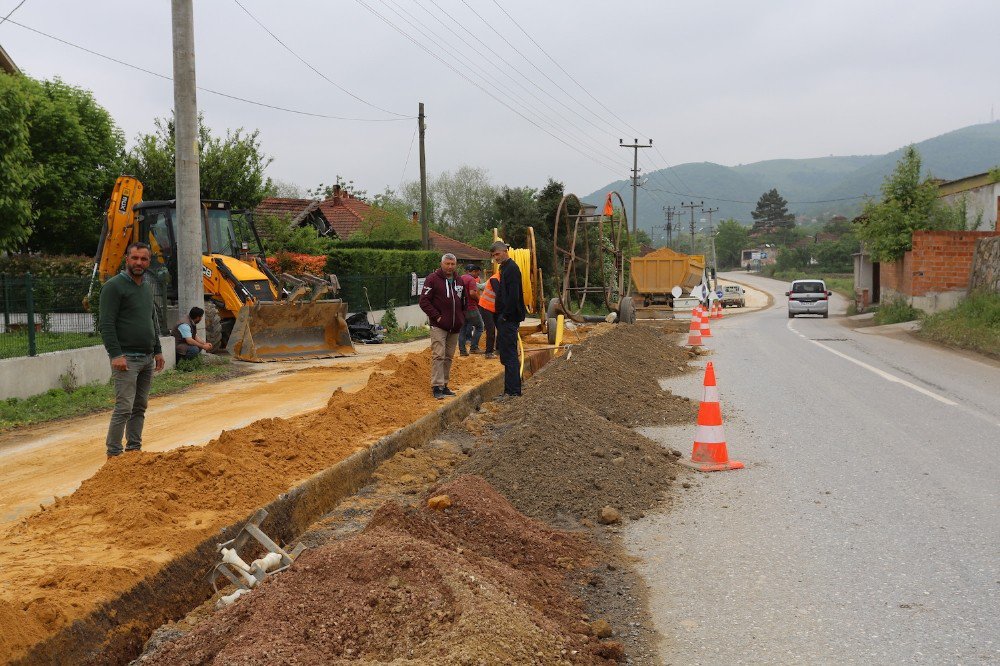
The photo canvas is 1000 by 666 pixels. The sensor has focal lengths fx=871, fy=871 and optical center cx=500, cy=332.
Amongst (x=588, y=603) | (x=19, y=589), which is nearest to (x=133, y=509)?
(x=19, y=589)

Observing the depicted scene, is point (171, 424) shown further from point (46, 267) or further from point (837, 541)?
point (46, 267)

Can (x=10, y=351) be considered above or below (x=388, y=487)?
above

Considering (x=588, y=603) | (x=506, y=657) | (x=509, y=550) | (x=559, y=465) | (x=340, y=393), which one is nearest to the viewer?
(x=506, y=657)

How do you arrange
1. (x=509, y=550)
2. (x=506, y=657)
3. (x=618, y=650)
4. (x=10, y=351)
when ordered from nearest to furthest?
(x=506, y=657) → (x=618, y=650) → (x=509, y=550) → (x=10, y=351)

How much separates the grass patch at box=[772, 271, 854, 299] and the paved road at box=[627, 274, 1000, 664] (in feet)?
222

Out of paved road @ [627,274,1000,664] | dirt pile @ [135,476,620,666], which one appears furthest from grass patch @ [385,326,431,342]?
dirt pile @ [135,476,620,666]

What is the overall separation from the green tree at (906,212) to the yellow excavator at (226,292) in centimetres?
2438

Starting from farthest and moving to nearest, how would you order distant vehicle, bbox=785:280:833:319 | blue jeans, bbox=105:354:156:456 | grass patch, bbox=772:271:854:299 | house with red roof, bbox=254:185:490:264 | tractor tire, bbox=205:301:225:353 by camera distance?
grass patch, bbox=772:271:854:299, house with red roof, bbox=254:185:490:264, distant vehicle, bbox=785:280:833:319, tractor tire, bbox=205:301:225:353, blue jeans, bbox=105:354:156:456

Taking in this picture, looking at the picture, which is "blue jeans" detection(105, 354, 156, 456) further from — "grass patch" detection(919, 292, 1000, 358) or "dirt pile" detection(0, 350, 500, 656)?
"grass patch" detection(919, 292, 1000, 358)

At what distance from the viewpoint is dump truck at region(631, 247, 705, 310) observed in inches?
1511

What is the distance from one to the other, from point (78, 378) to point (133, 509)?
7771 millimetres

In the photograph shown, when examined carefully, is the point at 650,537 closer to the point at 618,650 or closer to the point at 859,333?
the point at 618,650

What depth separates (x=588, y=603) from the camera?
4.61m

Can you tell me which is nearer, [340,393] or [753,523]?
[753,523]
